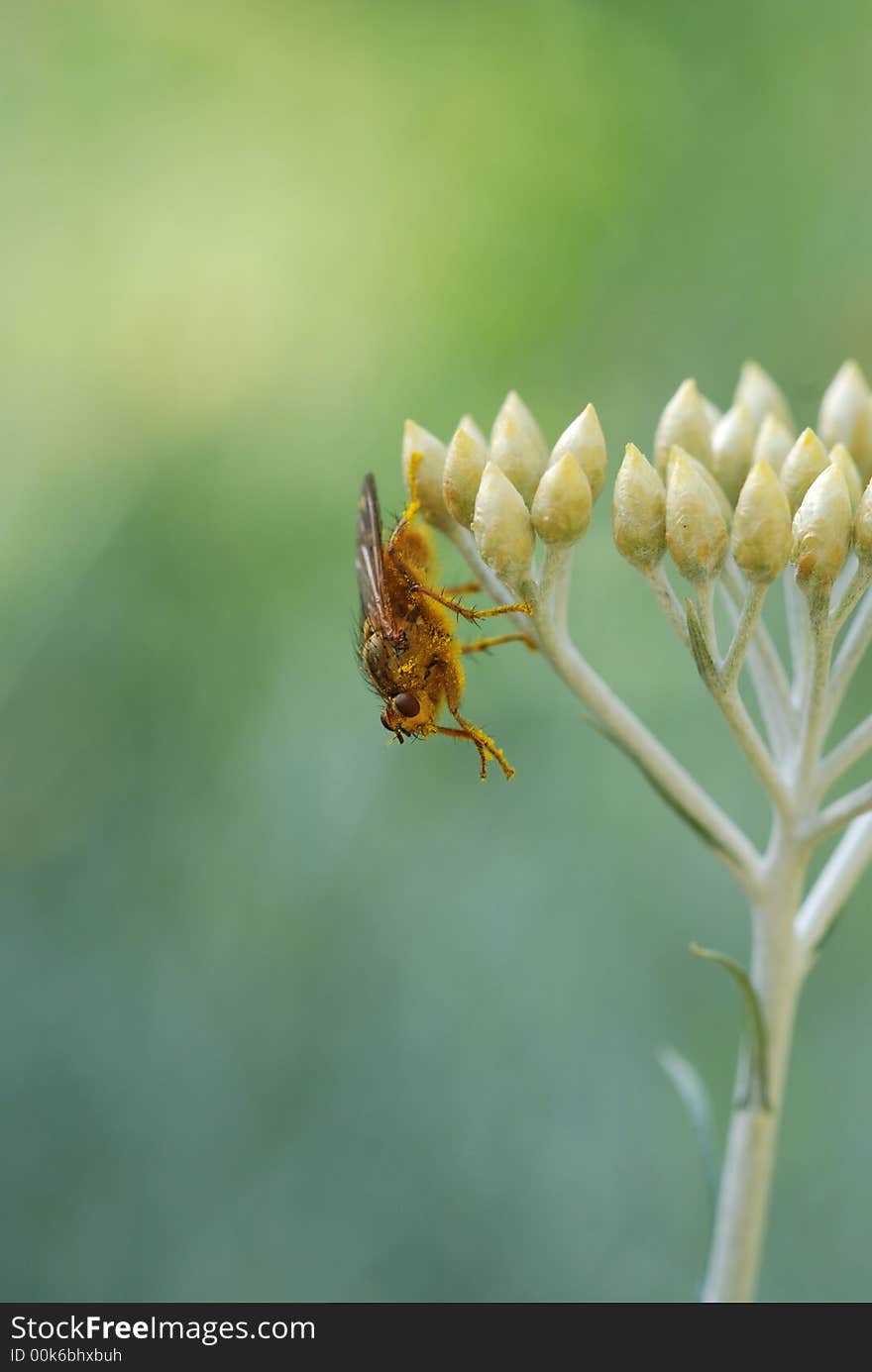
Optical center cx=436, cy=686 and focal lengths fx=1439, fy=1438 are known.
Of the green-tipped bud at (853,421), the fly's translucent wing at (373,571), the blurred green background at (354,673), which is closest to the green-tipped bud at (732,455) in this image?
the green-tipped bud at (853,421)

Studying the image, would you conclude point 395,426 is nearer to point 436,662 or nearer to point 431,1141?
point 431,1141

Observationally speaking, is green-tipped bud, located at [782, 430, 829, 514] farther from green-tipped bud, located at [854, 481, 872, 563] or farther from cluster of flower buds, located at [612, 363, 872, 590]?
green-tipped bud, located at [854, 481, 872, 563]

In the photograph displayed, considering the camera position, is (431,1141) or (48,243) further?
(48,243)

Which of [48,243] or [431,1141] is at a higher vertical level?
[48,243]

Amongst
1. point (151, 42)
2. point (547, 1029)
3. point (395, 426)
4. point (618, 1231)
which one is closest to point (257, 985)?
point (547, 1029)

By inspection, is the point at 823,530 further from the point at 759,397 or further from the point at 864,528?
the point at 759,397

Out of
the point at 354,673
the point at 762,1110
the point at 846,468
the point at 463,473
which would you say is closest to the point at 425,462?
the point at 463,473

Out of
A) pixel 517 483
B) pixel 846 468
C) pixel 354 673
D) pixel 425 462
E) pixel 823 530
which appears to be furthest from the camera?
pixel 354 673

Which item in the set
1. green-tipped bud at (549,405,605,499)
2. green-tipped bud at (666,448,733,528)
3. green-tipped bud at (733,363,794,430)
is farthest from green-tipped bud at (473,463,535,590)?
green-tipped bud at (733,363,794,430)
